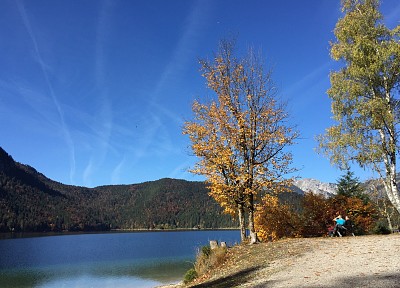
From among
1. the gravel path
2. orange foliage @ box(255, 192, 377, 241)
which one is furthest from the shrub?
orange foliage @ box(255, 192, 377, 241)

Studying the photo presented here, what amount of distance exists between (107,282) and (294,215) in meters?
26.0

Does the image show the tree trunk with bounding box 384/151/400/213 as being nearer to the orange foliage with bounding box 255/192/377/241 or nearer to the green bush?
the orange foliage with bounding box 255/192/377/241

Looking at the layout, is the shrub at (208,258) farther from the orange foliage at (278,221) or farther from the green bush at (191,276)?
the orange foliage at (278,221)

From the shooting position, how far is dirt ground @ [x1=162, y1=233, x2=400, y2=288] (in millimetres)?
10382

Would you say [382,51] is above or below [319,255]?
above

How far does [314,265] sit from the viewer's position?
13164 millimetres

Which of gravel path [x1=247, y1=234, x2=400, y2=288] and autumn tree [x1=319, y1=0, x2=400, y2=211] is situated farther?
autumn tree [x1=319, y1=0, x2=400, y2=211]

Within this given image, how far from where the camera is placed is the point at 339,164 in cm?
1980

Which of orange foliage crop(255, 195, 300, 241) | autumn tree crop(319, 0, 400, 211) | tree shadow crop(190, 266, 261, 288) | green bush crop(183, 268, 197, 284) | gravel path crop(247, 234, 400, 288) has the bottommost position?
green bush crop(183, 268, 197, 284)

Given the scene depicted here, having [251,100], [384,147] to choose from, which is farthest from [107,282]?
[384,147]

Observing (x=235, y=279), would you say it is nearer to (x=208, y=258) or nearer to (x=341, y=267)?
(x=341, y=267)

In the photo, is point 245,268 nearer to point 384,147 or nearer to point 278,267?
point 278,267

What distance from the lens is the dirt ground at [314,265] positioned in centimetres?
1038

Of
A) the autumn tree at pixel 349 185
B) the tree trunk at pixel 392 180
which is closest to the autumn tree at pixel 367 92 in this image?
the tree trunk at pixel 392 180
